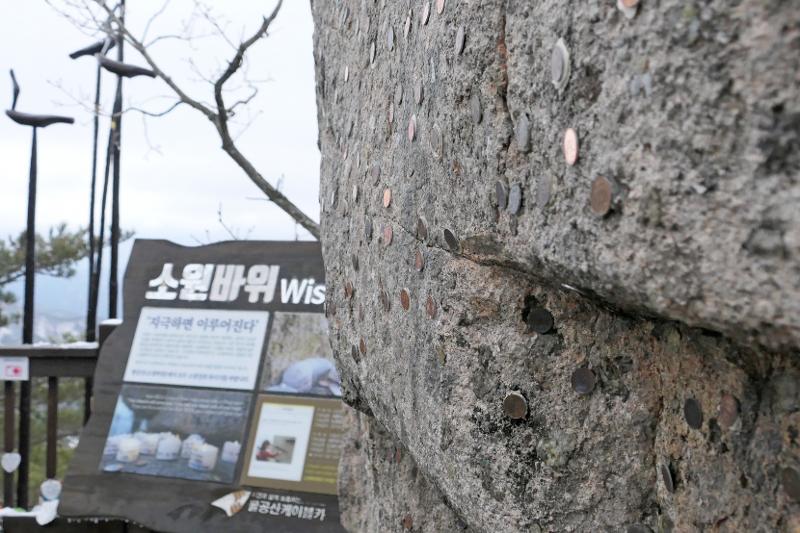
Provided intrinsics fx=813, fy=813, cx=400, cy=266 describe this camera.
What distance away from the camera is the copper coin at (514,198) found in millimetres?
1000

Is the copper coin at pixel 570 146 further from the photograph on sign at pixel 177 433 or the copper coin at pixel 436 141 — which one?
the photograph on sign at pixel 177 433

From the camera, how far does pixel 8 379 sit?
178 inches

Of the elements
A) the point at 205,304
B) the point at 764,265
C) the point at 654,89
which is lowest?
the point at 205,304

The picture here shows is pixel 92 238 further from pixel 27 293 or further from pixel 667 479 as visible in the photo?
pixel 667 479

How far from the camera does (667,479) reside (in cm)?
102

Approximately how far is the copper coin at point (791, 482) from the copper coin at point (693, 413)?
136mm

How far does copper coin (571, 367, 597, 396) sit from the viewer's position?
1.09m

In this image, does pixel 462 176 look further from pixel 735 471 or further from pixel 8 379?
pixel 8 379

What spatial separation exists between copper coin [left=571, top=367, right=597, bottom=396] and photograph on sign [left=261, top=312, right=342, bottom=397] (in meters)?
2.85

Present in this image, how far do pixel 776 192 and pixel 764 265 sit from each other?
6 centimetres

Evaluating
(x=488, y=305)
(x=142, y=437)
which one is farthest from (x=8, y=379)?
(x=488, y=305)

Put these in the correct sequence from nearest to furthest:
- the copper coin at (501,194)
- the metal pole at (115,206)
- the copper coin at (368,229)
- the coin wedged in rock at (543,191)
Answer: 1. the coin wedged in rock at (543,191)
2. the copper coin at (501,194)
3. the copper coin at (368,229)
4. the metal pole at (115,206)

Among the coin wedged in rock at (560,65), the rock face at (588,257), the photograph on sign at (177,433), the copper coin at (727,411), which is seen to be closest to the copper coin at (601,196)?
the rock face at (588,257)

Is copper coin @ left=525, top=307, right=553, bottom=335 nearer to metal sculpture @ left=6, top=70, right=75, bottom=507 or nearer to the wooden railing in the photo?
the wooden railing
